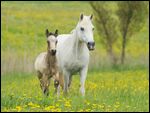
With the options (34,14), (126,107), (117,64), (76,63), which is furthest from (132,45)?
(126,107)

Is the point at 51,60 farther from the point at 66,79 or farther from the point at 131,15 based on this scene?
the point at 131,15

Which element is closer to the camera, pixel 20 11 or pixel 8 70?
pixel 8 70

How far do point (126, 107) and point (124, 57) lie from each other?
25162mm

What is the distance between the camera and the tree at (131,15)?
118 ft

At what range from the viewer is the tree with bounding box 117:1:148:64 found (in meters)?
36.1

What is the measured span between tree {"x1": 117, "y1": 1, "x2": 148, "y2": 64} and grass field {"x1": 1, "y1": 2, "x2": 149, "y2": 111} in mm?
1982

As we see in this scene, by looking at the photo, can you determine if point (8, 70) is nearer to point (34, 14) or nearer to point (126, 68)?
point (126, 68)

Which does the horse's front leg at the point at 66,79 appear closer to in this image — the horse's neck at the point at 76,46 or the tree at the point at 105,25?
the horse's neck at the point at 76,46

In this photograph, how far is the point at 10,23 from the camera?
176 feet

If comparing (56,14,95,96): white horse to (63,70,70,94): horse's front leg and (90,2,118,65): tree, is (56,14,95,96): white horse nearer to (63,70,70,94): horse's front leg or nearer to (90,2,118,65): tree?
(63,70,70,94): horse's front leg

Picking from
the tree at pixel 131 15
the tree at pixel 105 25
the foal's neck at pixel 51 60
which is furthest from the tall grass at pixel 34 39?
the foal's neck at pixel 51 60

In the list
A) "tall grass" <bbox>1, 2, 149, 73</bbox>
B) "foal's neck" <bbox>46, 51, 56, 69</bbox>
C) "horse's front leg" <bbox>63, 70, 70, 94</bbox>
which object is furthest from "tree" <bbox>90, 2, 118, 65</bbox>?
"foal's neck" <bbox>46, 51, 56, 69</bbox>

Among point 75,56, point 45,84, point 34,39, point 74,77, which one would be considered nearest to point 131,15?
point 34,39

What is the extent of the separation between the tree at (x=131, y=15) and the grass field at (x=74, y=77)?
1.98m
